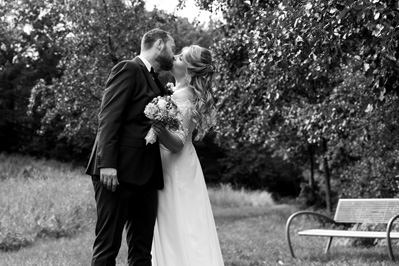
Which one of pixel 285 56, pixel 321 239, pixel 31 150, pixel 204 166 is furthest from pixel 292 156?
pixel 285 56

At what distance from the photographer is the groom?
454cm

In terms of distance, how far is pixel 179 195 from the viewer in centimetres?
505

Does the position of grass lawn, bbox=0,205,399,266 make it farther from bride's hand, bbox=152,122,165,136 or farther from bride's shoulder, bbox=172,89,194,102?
bride's hand, bbox=152,122,165,136

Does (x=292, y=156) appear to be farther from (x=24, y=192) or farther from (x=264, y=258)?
(x=264, y=258)

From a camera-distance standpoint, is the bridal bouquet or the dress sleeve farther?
the dress sleeve

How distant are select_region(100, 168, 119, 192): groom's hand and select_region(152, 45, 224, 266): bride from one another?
67 centimetres

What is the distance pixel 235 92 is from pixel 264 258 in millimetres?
4672

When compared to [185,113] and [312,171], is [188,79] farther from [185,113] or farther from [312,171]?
[312,171]

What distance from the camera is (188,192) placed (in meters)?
5.08

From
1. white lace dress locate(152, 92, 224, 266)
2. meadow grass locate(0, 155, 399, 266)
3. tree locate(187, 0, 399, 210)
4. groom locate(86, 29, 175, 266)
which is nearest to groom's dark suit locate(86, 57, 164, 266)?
groom locate(86, 29, 175, 266)

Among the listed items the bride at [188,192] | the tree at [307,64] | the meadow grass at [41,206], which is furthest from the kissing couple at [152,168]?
the meadow grass at [41,206]

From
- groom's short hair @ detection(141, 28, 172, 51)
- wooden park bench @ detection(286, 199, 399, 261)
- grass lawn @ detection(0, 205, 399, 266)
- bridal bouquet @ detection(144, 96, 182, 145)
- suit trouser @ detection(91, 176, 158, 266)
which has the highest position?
groom's short hair @ detection(141, 28, 172, 51)

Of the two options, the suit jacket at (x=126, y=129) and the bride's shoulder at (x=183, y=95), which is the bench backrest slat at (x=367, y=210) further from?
the suit jacket at (x=126, y=129)

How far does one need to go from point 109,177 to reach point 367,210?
20.8 feet
